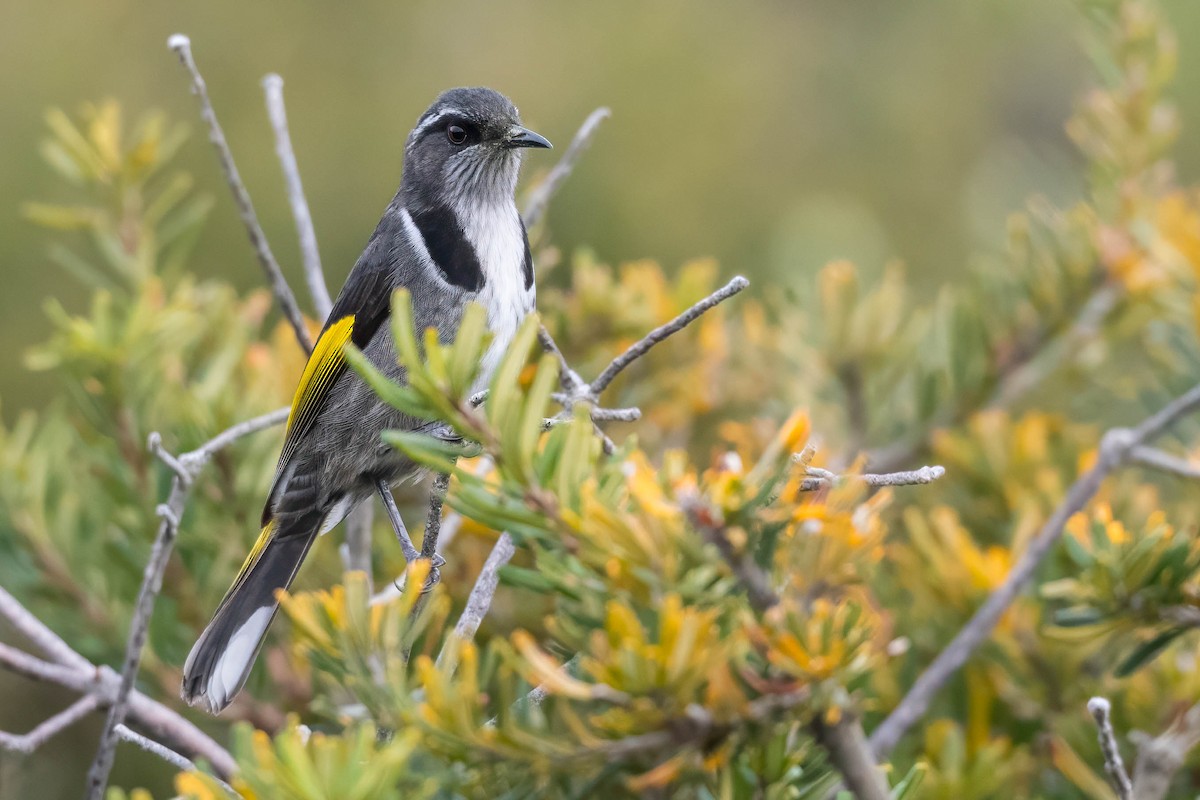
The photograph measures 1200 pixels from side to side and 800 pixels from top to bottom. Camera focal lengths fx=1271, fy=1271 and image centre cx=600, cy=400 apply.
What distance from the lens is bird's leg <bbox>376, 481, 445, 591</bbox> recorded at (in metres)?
1.92

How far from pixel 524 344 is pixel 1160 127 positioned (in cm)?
224

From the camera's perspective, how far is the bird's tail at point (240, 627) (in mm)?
2039

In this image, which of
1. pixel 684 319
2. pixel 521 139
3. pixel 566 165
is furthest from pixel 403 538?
pixel 521 139

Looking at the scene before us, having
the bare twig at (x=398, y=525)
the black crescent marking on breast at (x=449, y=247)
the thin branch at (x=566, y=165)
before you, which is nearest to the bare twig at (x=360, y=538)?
the bare twig at (x=398, y=525)

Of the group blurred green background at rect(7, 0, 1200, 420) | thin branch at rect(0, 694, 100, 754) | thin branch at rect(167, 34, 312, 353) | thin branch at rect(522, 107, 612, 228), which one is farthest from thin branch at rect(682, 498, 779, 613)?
blurred green background at rect(7, 0, 1200, 420)

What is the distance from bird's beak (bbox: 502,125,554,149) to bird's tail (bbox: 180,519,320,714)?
107cm

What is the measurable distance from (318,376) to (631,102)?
2.99 m

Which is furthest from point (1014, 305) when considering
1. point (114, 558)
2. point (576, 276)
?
point (114, 558)

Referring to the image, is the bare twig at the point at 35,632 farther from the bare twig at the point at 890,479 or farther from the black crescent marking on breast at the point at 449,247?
the black crescent marking on breast at the point at 449,247

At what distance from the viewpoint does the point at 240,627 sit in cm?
219

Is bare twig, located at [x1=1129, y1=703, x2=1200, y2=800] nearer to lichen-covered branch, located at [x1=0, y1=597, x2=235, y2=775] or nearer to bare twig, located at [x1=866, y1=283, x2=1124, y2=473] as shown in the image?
lichen-covered branch, located at [x1=0, y1=597, x2=235, y2=775]

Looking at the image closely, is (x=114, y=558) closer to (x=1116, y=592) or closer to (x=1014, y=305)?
(x=1116, y=592)

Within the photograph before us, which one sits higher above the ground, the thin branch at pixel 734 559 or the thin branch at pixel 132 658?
the thin branch at pixel 734 559

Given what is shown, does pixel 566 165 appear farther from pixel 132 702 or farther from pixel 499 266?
pixel 132 702
